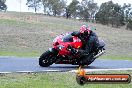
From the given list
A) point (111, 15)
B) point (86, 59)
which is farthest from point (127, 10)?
point (86, 59)

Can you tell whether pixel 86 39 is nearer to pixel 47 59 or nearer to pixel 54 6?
pixel 47 59

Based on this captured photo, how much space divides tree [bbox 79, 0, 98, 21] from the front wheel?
8456 cm

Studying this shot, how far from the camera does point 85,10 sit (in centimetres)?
9994

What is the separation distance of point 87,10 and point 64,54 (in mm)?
86850

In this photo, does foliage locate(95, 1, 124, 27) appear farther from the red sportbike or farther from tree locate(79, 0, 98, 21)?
the red sportbike

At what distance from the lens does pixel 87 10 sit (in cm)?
10031

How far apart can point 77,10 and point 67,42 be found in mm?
84531

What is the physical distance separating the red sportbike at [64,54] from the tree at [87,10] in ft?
276

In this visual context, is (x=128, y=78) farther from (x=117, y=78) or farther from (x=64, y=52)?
(x=64, y=52)

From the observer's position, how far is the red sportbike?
13.8 meters

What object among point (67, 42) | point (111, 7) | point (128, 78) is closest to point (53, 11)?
point (111, 7)

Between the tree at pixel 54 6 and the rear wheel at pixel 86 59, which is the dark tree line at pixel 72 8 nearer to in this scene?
the tree at pixel 54 6

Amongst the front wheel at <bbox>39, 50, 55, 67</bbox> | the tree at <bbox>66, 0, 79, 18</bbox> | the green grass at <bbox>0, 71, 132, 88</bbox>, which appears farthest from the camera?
the tree at <bbox>66, 0, 79, 18</bbox>

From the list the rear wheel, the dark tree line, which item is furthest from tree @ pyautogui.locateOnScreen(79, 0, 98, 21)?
the rear wheel
